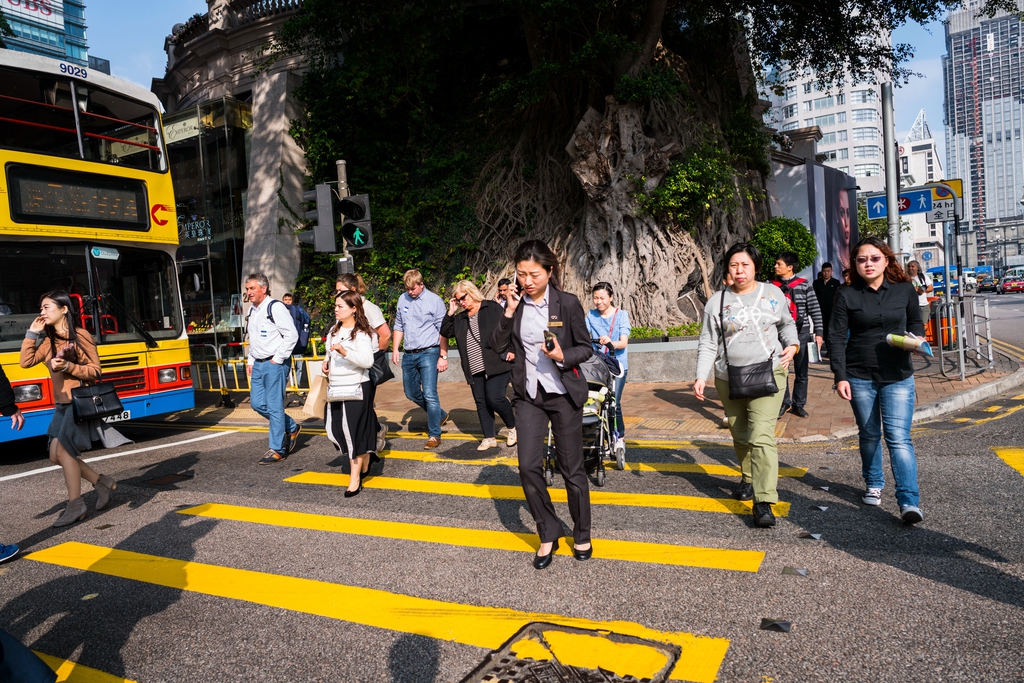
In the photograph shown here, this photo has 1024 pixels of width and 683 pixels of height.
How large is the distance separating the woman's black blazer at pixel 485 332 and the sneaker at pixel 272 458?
7.96 ft

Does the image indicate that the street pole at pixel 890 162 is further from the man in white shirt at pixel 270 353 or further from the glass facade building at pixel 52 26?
the glass facade building at pixel 52 26

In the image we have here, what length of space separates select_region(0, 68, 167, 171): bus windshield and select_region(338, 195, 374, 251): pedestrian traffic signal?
279 cm

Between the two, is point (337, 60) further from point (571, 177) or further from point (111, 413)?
point (111, 413)

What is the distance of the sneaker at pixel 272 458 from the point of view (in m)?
7.83

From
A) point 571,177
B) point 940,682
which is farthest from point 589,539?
point 571,177

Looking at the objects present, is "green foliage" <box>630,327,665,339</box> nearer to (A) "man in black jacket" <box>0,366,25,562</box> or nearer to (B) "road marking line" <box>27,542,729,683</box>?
(B) "road marking line" <box>27,542,729,683</box>

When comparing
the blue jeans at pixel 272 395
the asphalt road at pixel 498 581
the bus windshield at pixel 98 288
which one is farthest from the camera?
the bus windshield at pixel 98 288

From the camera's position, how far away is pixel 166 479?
7.24 meters

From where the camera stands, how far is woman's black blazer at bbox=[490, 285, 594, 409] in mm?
4285

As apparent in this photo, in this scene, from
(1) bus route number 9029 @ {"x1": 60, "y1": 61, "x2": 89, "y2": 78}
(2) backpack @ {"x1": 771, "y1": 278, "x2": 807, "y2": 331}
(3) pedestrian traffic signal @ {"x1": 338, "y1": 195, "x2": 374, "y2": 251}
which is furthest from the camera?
(3) pedestrian traffic signal @ {"x1": 338, "y1": 195, "x2": 374, "y2": 251}

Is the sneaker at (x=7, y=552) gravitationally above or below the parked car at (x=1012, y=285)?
above

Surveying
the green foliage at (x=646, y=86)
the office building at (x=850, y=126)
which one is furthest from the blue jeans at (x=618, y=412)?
the office building at (x=850, y=126)

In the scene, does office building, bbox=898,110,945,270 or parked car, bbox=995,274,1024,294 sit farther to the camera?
office building, bbox=898,110,945,270

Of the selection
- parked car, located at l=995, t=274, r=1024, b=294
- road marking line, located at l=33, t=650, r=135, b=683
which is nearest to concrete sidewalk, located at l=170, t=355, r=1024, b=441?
road marking line, located at l=33, t=650, r=135, b=683
